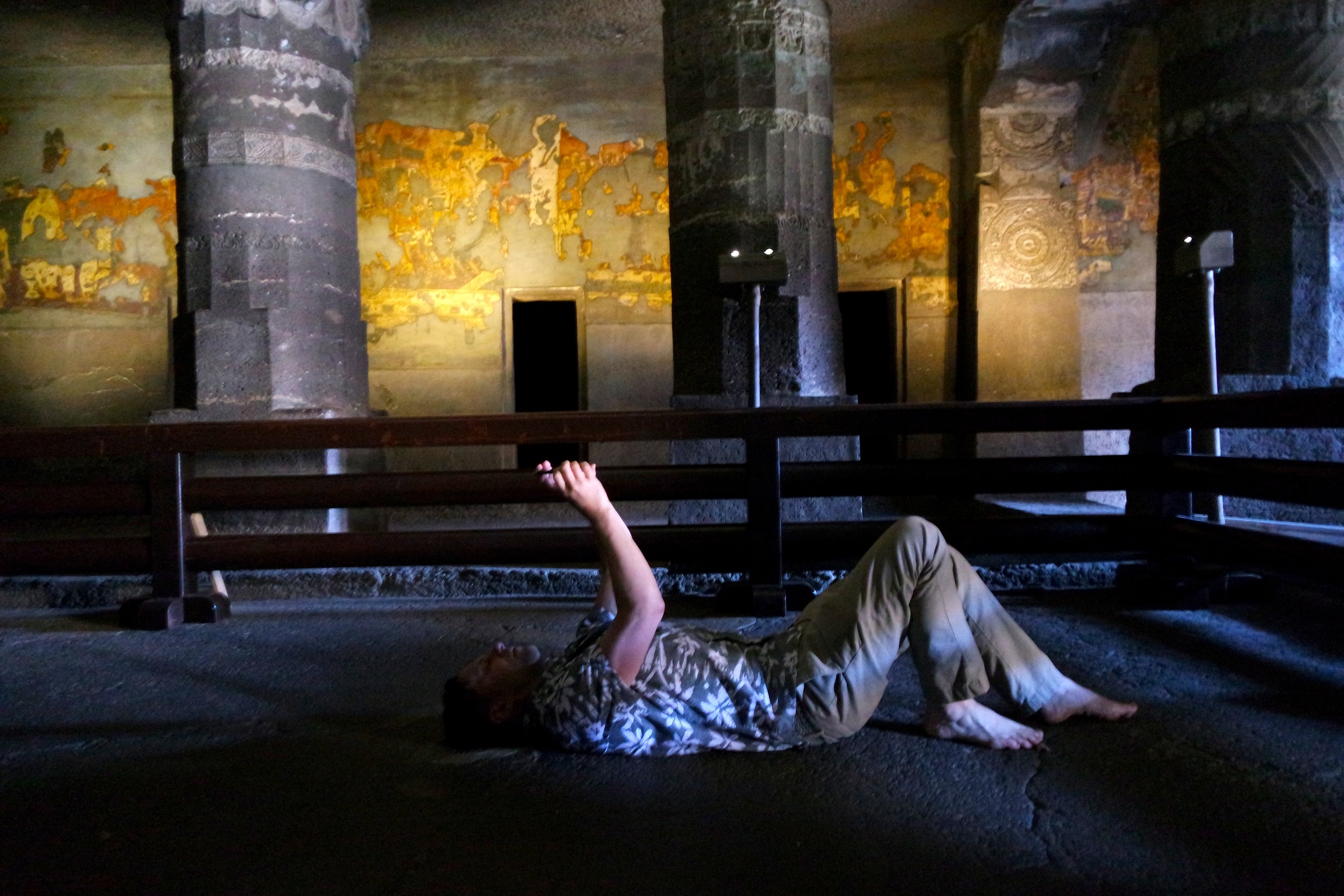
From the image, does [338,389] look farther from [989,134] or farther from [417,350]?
[989,134]

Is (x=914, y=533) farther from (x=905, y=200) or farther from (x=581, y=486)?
(x=905, y=200)

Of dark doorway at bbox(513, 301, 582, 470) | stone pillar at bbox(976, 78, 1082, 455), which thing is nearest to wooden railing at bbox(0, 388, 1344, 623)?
stone pillar at bbox(976, 78, 1082, 455)

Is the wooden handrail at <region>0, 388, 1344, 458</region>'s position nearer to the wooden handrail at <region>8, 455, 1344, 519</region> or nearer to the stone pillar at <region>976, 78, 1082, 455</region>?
the wooden handrail at <region>8, 455, 1344, 519</region>

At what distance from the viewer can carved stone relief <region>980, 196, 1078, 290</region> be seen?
9891 millimetres

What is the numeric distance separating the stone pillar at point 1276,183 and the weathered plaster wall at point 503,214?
566 centimetres

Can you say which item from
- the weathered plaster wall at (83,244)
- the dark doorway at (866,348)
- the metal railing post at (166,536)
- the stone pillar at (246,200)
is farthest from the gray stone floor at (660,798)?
the dark doorway at (866,348)

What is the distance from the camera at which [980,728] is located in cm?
245

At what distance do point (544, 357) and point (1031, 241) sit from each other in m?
7.03

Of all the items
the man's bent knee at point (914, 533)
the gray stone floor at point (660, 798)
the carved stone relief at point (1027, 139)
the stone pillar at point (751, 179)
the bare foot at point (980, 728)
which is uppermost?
the carved stone relief at point (1027, 139)

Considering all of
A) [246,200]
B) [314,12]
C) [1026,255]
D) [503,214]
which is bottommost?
[246,200]

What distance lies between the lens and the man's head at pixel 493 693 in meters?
2.42

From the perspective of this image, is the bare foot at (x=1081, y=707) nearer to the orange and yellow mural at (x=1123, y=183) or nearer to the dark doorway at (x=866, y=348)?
the orange and yellow mural at (x=1123, y=183)

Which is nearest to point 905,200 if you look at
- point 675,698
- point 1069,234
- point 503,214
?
point 1069,234

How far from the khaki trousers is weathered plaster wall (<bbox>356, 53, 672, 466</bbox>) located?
8081 mm
